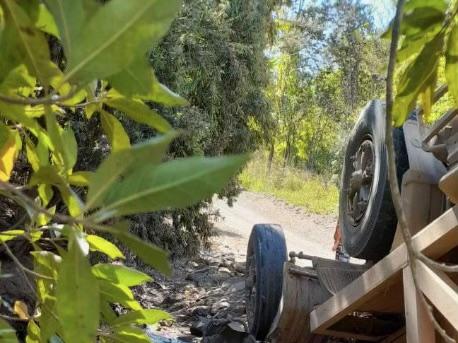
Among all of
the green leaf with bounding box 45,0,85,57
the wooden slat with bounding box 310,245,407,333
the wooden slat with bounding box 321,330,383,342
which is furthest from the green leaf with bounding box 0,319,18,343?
the wooden slat with bounding box 321,330,383,342

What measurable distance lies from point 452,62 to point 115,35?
0.61 meters

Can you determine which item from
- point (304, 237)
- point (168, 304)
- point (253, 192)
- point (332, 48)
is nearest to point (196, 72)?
point (168, 304)

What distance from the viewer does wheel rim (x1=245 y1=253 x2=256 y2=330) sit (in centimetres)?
409

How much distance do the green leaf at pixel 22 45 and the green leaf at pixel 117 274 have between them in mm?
399

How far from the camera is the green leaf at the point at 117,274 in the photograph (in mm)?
931

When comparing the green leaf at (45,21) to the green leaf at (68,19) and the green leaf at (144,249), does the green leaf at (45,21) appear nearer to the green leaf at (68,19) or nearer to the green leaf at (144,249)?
the green leaf at (68,19)

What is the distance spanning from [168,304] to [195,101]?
2.03 meters

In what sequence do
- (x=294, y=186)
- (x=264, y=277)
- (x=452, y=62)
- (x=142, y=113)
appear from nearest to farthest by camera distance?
1. (x=142, y=113)
2. (x=452, y=62)
3. (x=264, y=277)
4. (x=294, y=186)

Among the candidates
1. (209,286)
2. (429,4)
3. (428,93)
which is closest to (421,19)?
(429,4)

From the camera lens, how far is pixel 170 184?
20.3 inches

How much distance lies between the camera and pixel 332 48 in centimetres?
2208

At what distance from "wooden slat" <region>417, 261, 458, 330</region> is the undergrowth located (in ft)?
45.5

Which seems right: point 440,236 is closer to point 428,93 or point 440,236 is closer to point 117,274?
point 428,93

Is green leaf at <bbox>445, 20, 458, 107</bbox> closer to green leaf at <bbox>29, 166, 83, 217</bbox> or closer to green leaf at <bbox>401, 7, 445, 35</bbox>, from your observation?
green leaf at <bbox>401, 7, 445, 35</bbox>
